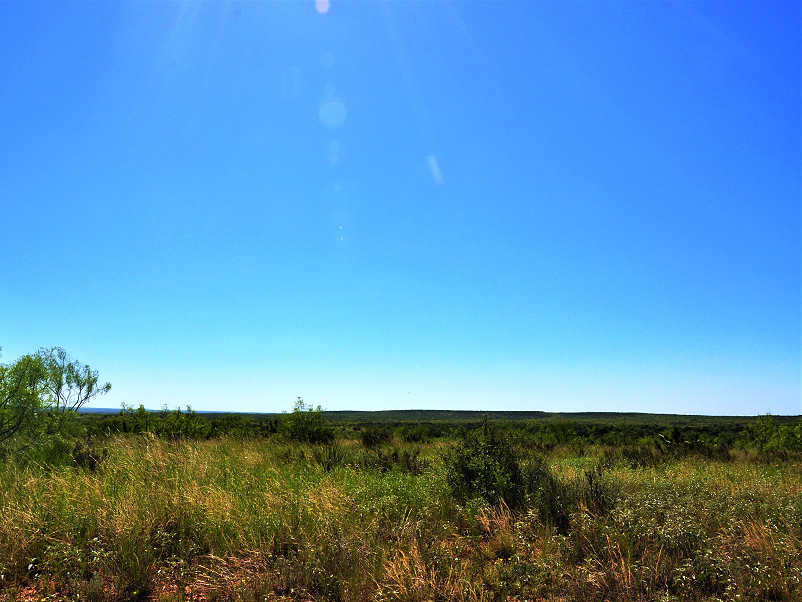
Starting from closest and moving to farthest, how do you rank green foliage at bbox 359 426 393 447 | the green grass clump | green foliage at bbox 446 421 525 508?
the green grass clump
green foliage at bbox 446 421 525 508
green foliage at bbox 359 426 393 447

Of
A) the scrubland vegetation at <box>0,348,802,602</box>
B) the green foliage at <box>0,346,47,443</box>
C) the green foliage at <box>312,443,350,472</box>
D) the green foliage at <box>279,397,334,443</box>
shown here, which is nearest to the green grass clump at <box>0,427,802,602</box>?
the scrubland vegetation at <box>0,348,802,602</box>

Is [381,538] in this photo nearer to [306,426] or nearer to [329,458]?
[329,458]

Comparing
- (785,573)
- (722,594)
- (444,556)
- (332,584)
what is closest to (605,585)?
(722,594)

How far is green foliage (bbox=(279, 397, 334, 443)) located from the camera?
61.0ft

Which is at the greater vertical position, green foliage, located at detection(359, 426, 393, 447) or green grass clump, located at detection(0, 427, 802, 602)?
green grass clump, located at detection(0, 427, 802, 602)

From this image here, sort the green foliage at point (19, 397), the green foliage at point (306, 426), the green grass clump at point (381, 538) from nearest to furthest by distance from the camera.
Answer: the green grass clump at point (381, 538), the green foliage at point (19, 397), the green foliage at point (306, 426)

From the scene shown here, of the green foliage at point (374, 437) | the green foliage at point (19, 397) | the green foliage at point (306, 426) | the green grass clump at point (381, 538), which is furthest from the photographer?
the green foliage at point (374, 437)

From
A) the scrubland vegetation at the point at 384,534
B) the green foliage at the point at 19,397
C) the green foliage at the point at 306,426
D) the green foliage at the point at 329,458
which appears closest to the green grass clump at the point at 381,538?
the scrubland vegetation at the point at 384,534

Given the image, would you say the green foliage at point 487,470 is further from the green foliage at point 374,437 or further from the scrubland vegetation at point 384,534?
the green foliage at point 374,437

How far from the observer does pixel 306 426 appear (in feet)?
61.6

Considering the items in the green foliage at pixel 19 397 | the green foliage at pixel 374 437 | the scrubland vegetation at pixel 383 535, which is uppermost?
the green foliage at pixel 19 397

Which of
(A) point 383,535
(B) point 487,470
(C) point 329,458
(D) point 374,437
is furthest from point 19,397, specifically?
(D) point 374,437

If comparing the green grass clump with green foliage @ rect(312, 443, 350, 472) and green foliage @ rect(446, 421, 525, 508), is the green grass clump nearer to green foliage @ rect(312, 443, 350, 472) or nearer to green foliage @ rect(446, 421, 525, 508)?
green foliage @ rect(446, 421, 525, 508)

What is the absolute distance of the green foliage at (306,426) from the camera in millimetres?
18578
